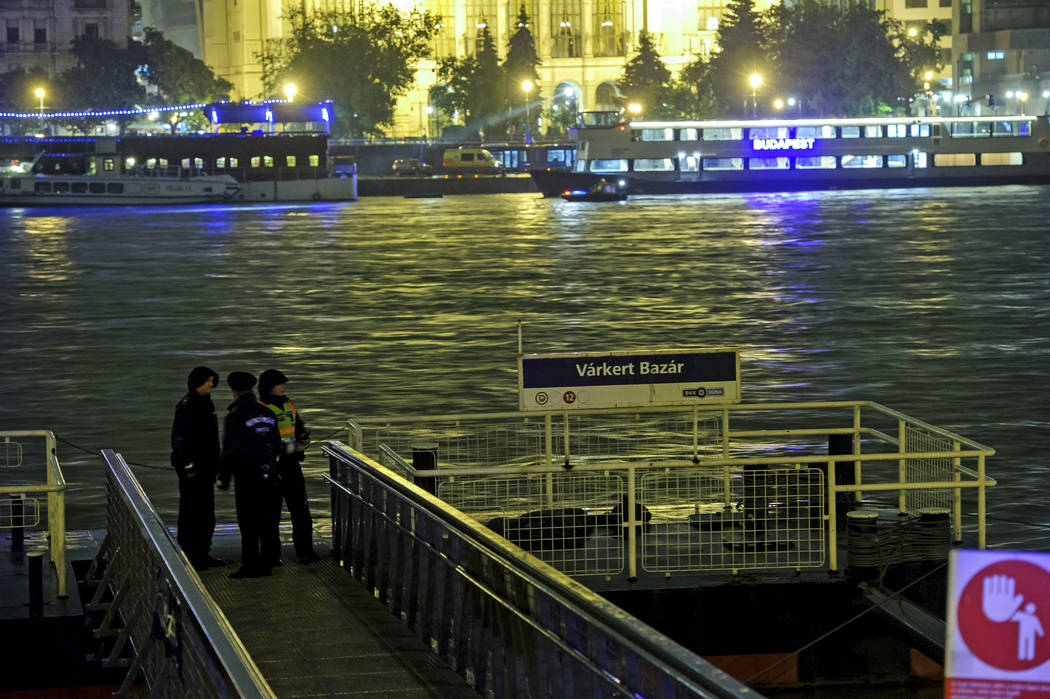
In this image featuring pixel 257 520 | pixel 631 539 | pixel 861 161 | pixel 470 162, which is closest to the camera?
pixel 257 520

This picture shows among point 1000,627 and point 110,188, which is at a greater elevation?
point 110,188

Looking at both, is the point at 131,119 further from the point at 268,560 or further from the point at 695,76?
the point at 268,560

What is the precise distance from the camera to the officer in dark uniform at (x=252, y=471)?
11.4 meters

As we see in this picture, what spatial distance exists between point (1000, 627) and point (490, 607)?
5.30 m

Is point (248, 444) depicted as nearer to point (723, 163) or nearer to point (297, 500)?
point (297, 500)

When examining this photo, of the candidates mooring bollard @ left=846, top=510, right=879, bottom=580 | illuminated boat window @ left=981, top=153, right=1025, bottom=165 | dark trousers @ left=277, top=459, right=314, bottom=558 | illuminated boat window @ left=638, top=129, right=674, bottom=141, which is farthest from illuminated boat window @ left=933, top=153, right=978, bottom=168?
dark trousers @ left=277, top=459, right=314, bottom=558

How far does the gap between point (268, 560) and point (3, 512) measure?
6.33 meters

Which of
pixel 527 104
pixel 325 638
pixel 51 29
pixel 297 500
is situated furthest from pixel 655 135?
pixel 325 638

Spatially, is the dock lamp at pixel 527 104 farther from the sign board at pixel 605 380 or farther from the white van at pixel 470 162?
the sign board at pixel 605 380

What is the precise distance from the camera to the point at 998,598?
12.6ft

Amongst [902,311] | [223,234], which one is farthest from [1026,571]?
[223,234]

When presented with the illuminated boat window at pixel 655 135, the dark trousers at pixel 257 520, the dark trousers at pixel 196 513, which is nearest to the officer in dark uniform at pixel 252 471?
the dark trousers at pixel 257 520

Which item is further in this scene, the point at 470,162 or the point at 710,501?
the point at 470,162

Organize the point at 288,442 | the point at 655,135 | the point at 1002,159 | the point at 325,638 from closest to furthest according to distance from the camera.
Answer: the point at 325,638
the point at 288,442
the point at 655,135
the point at 1002,159
